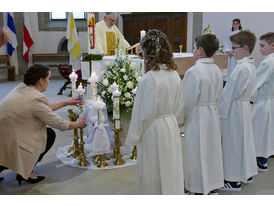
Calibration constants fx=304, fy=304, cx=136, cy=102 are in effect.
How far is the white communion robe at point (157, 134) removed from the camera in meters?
Answer: 2.31

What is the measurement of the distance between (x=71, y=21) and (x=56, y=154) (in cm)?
650

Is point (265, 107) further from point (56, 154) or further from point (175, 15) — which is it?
point (175, 15)

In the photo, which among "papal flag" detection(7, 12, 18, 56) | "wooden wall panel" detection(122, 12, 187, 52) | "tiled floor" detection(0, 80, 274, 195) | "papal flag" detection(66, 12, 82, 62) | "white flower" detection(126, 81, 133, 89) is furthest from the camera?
"papal flag" detection(7, 12, 18, 56)

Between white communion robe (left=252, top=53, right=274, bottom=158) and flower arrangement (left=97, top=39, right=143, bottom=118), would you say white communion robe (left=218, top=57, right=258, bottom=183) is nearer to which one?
white communion robe (left=252, top=53, right=274, bottom=158)

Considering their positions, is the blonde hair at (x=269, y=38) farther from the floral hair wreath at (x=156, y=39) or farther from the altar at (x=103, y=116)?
the floral hair wreath at (x=156, y=39)

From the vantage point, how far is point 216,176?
9.96 feet

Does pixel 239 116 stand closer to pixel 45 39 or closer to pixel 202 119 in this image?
pixel 202 119

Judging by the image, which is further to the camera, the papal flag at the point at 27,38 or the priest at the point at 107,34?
the papal flag at the point at 27,38

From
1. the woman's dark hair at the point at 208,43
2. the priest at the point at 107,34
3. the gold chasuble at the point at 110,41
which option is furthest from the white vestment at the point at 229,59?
the woman's dark hair at the point at 208,43

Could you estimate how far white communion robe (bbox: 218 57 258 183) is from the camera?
10.1 feet

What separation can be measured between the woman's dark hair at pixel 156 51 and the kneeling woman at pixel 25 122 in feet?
4.07

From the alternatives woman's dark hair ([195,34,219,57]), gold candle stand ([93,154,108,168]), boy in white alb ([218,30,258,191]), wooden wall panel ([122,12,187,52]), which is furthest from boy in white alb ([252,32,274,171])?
wooden wall panel ([122,12,187,52])

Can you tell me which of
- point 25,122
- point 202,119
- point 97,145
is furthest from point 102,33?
point 202,119

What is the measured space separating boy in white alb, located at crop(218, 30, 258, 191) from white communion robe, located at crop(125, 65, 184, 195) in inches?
34.5
